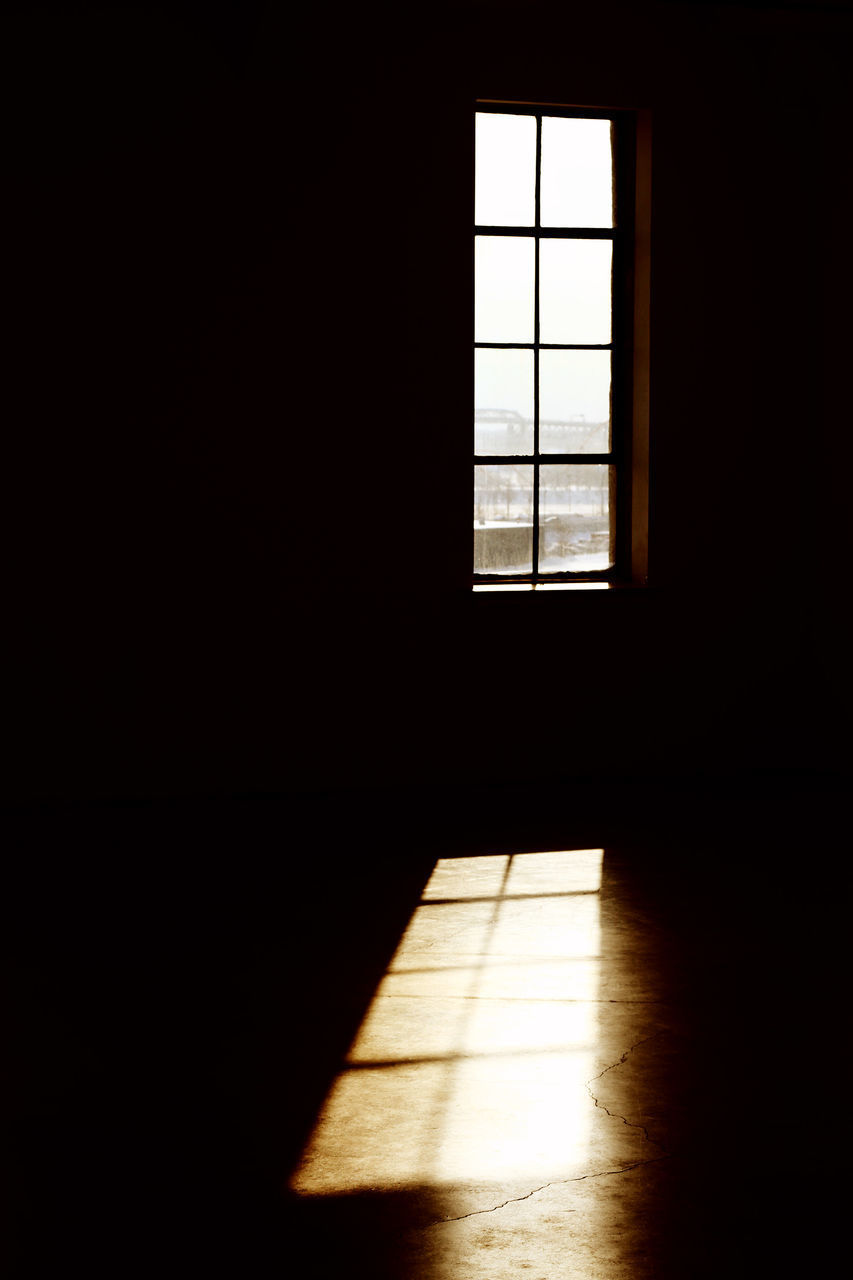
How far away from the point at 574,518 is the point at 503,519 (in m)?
0.29

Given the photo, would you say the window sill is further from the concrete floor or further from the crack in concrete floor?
the crack in concrete floor

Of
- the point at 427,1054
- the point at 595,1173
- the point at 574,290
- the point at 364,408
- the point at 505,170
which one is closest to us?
the point at 595,1173

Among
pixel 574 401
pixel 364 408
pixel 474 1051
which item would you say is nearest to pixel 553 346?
pixel 574 401

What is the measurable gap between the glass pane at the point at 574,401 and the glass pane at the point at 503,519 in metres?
0.18

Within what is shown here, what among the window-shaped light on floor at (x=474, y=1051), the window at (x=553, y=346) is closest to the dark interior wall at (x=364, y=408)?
the window at (x=553, y=346)

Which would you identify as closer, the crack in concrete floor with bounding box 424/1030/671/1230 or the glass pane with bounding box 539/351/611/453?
the crack in concrete floor with bounding box 424/1030/671/1230

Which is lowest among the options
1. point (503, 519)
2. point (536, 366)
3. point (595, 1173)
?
point (595, 1173)

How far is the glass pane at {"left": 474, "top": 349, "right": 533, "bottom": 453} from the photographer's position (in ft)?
17.3

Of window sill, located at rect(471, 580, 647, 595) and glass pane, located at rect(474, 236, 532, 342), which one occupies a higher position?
glass pane, located at rect(474, 236, 532, 342)

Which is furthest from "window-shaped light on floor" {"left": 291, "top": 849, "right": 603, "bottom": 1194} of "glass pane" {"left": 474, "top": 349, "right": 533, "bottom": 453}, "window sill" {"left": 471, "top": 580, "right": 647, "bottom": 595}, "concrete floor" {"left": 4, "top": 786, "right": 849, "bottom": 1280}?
"glass pane" {"left": 474, "top": 349, "right": 533, "bottom": 453}

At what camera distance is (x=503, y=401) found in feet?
17.4

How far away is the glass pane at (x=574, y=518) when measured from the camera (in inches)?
212

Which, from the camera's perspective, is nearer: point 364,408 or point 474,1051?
point 474,1051

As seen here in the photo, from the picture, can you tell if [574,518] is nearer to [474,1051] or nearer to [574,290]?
[574,290]
